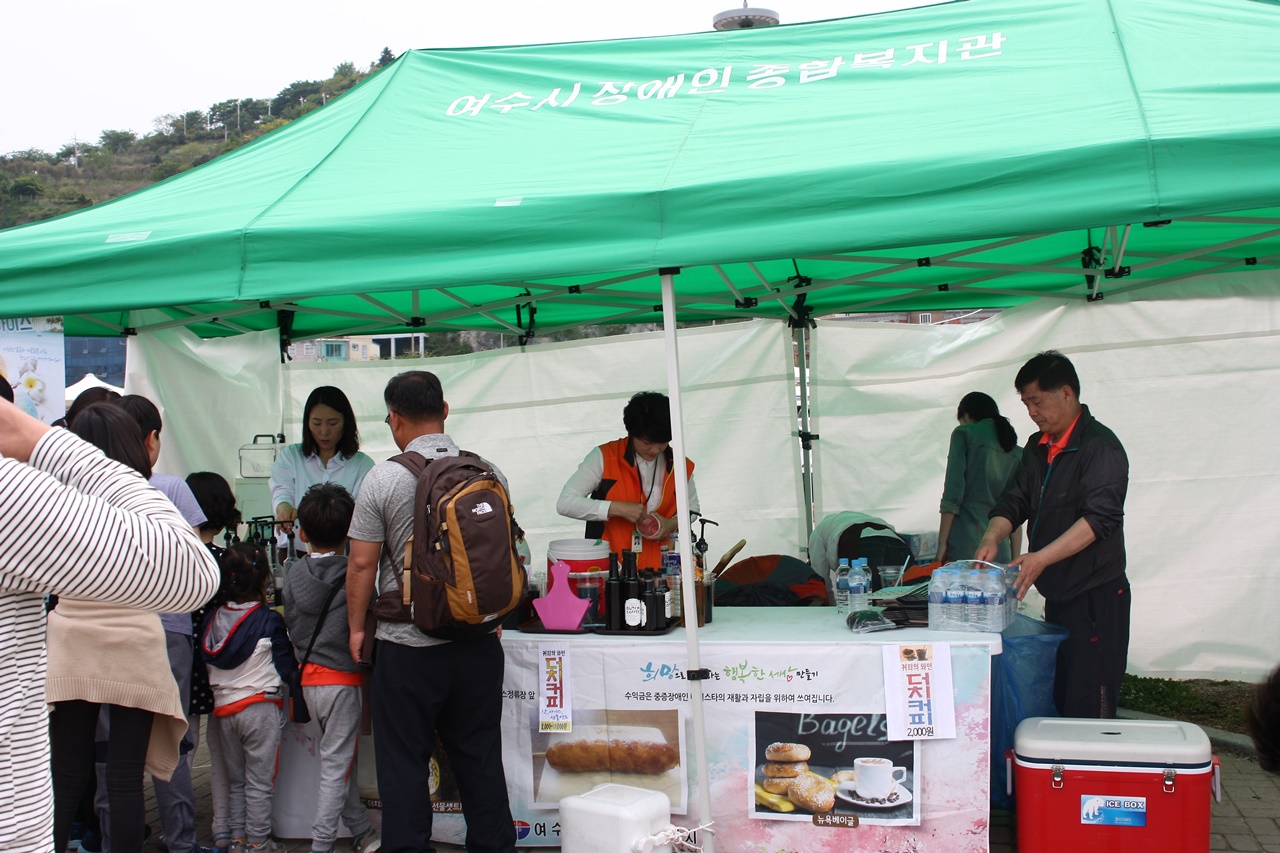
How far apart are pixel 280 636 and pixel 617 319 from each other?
3171 mm

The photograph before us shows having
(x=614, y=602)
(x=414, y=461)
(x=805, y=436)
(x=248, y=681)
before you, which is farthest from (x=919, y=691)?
(x=805, y=436)

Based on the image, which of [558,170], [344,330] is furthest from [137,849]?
[344,330]

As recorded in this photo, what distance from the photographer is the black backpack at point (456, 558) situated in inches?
113

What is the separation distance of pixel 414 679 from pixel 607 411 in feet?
11.2

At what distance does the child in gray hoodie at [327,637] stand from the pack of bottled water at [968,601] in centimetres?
188

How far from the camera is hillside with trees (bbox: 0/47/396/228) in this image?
56219 millimetres

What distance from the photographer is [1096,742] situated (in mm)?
2992

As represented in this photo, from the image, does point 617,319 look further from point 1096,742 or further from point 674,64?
point 1096,742

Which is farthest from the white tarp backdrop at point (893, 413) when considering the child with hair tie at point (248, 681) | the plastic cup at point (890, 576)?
the child with hair tie at point (248, 681)

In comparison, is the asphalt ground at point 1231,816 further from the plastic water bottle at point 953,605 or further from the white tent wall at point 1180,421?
the white tent wall at point 1180,421

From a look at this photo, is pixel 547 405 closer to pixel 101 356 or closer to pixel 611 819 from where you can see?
pixel 101 356

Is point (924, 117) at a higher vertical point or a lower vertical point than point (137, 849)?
higher

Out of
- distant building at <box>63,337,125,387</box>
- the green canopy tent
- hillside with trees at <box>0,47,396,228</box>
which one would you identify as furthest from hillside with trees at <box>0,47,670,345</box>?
the green canopy tent

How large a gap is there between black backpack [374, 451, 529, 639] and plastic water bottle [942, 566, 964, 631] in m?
1.36
